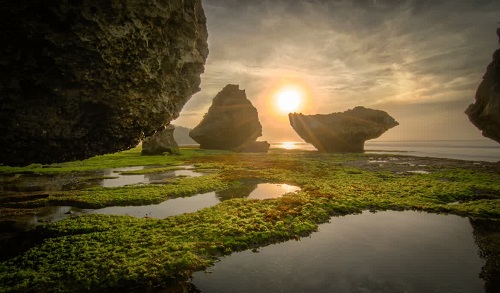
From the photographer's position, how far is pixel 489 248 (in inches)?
461

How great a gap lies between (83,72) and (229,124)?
84.5 meters

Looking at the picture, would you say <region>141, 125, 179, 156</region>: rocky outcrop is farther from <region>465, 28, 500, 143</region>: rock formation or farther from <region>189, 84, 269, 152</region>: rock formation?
<region>465, 28, 500, 143</region>: rock formation

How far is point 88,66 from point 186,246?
32.3ft

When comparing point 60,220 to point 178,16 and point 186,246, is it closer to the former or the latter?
point 186,246

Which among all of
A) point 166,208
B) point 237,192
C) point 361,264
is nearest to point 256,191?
point 237,192

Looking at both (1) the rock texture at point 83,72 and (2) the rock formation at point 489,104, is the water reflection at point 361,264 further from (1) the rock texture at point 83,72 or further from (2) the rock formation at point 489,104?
(2) the rock formation at point 489,104

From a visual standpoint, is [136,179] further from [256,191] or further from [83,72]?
[83,72]

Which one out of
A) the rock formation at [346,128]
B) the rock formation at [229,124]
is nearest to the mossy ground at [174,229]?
the rock formation at [346,128]

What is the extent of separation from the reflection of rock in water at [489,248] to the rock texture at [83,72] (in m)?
18.0

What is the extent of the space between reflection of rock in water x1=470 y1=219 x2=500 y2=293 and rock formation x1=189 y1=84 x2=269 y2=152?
282 feet

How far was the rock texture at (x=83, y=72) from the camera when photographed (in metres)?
11.1

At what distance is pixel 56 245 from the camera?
11.9 metres

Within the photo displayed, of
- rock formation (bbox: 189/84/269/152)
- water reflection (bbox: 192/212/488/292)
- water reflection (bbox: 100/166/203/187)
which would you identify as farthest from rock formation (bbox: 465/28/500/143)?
rock formation (bbox: 189/84/269/152)

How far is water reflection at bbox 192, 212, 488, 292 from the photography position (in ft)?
29.6
